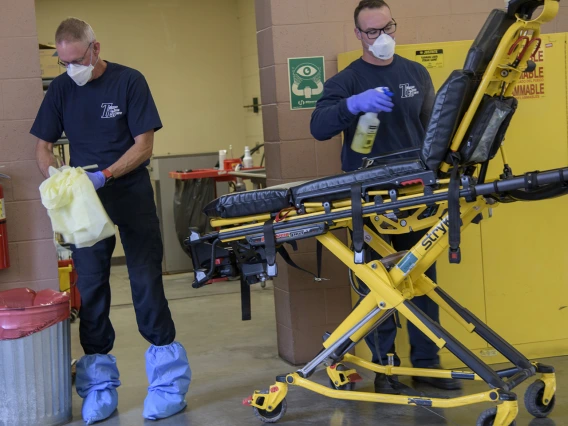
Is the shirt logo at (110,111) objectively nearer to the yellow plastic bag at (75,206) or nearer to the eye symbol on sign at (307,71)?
the yellow plastic bag at (75,206)

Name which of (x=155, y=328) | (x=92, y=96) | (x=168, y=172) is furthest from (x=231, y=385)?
(x=168, y=172)

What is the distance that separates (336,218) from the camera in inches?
119

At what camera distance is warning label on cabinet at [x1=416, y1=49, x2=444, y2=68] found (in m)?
3.93

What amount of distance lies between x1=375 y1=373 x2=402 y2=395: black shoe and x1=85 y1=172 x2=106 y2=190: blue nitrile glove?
1.45m

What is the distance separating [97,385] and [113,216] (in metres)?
0.74

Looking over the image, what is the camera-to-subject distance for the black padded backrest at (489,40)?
108 inches

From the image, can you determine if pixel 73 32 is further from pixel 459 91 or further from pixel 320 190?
pixel 459 91

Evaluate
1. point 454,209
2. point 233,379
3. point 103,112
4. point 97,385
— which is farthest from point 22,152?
point 454,209

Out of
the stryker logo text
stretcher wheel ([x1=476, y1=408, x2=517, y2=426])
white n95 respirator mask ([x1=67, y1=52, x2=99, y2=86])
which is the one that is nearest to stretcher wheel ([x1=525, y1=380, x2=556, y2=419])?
stretcher wheel ([x1=476, y1=408, x2=517, y2=426])

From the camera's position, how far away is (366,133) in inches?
132

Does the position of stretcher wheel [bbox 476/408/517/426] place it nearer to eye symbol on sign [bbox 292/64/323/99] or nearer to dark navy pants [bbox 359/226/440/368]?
dark navy pants [bbox 359/226/440/368]

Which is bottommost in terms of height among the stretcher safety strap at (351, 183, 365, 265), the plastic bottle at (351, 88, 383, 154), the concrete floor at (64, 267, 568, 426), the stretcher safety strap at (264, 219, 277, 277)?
the concrete floor at (64, 267, 568, 426)

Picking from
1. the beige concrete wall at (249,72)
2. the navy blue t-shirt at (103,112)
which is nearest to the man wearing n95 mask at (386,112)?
the navy blue t-shirt at (103,112)

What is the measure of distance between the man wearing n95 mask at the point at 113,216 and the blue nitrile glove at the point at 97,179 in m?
0.13
